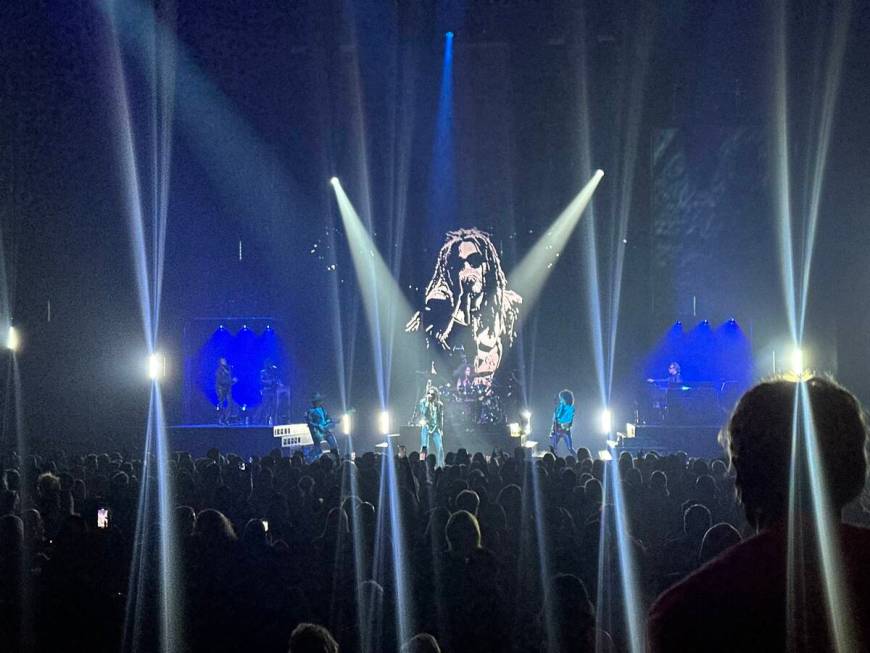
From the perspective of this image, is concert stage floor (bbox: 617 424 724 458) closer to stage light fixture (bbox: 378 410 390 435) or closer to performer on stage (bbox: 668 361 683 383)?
performer on stage (bbox: 668 361 683 383)

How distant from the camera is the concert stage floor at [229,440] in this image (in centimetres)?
1923

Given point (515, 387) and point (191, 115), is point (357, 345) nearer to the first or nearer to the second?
point (515, 387)

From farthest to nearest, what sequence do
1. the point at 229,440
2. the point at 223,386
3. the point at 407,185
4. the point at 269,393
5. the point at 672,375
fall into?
the point at 407,185
the point at 269,393
the point at 672,375
the point at 223,386
the point at 229,440

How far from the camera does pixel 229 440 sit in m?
19.5

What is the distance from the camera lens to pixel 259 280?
914 inches

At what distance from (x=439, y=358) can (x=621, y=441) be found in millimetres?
5911

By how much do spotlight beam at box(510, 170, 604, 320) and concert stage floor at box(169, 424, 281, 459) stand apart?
8450mm

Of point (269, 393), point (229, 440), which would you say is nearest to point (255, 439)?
point (229, 440)

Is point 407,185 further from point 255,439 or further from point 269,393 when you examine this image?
point 255,439

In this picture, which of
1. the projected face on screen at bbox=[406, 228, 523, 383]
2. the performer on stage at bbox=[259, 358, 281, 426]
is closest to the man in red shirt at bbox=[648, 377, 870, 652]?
the projected face on screen at bbox=[406, 228, 523, 383]

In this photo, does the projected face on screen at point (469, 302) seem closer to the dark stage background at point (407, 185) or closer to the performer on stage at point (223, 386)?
the dark stage background at point (407, 185)

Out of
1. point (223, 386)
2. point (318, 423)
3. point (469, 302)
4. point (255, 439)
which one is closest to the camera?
point (318, 423)

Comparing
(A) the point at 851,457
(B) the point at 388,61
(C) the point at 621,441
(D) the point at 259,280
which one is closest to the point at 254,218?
(D) the point at 259,280

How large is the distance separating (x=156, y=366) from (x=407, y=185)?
9112 mm
